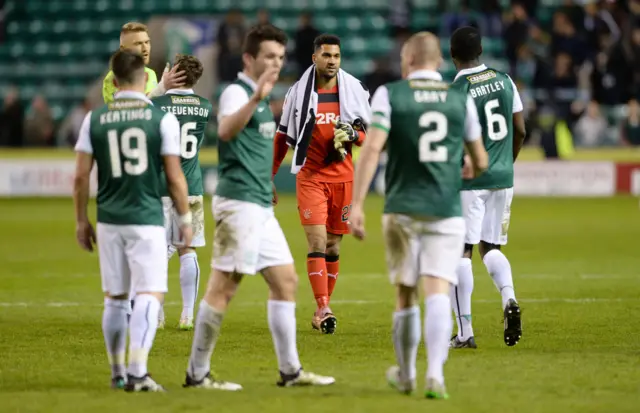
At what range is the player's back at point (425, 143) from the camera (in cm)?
720

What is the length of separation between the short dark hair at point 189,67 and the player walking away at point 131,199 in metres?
2.84

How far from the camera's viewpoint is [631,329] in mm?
10141

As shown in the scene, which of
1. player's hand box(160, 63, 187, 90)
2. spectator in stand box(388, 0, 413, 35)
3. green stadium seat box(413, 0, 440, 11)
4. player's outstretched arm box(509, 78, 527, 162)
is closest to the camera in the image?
player's outstretched arm box(509, 78, 527, 162)

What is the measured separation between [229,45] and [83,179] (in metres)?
21.3

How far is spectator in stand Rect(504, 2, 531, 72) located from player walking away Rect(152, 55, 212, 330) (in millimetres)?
18550

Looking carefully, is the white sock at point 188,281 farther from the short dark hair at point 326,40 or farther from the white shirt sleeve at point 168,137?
the white shirt sleeve at point 168,137

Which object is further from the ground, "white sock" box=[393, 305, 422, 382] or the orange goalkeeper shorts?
the orange goalkeeper shorts

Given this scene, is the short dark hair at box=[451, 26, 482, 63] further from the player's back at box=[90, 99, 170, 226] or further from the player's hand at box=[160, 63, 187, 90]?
the player's back at box=[90, 99, 170, 226]

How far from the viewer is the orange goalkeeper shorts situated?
10.8m

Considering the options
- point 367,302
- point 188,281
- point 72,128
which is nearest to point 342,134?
point 188,281

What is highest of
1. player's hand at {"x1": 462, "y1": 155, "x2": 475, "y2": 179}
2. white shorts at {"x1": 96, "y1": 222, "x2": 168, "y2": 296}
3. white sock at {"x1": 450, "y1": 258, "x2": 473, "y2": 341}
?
player's hand at {"x1": 462, "y1": 155, "x2": 475, "y2": 179}

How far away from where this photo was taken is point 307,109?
10.8m

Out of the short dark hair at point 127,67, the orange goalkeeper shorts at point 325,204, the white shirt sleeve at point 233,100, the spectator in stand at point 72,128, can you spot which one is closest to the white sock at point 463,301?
the orange goalkeeper shorts at point 325,204

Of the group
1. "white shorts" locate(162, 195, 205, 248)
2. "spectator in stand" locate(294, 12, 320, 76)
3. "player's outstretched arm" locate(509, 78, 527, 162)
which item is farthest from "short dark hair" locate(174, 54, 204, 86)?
"spectator in stand" locate(294, 12, 320, 76)
